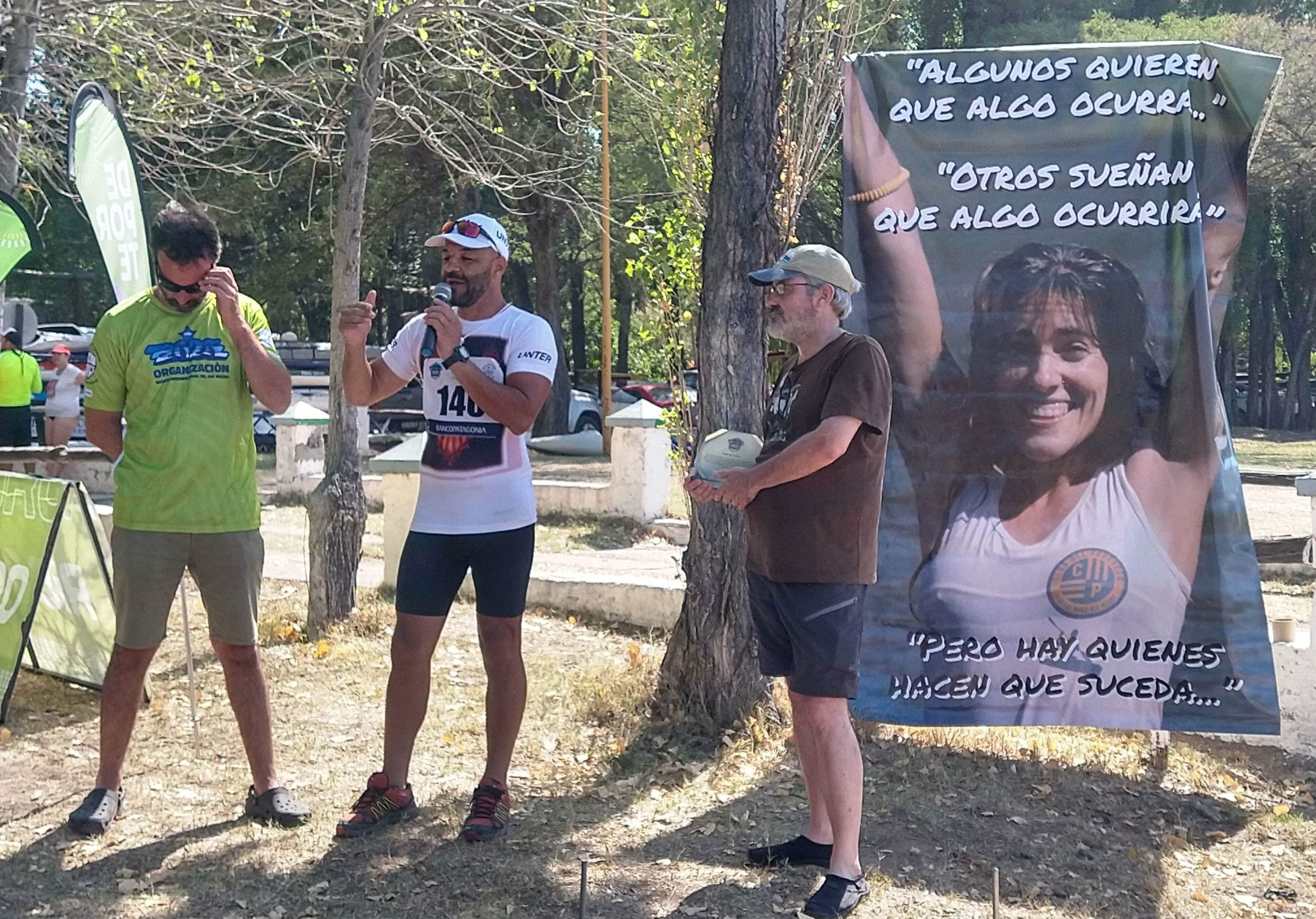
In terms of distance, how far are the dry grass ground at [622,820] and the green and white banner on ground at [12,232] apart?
1942 mm

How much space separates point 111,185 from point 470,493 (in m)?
2.41

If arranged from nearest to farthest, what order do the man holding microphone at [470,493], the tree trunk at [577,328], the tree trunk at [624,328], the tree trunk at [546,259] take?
the man holding microphone at [470,493]
the tree trunk at [546,259]
the tree trunk at [624,328]
the tree trunk at [577,328]

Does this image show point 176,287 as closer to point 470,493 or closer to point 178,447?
point 178,447

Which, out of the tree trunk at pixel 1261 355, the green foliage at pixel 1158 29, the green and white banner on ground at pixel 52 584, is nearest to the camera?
the green and white banner on ground at pixel 52 584

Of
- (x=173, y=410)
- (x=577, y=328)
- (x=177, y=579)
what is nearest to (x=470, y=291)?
(x=173, y=410)

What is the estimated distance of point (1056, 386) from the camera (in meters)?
5.11

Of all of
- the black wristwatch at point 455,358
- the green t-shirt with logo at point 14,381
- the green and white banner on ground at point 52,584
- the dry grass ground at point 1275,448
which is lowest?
the dry grass ground at point 1275,448

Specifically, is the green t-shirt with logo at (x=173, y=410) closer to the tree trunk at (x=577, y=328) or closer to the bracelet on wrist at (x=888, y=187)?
the bracelet on wrist at (x=888, y=187)

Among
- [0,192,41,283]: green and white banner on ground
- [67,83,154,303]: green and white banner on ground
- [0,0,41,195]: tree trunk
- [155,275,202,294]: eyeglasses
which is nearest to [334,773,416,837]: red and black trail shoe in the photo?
[155,275,202,294]: eyeglasses

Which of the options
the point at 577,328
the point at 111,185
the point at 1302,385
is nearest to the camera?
the point at 111,185

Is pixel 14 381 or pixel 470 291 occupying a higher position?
pixel 470 291

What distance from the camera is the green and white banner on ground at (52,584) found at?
18.0 ft

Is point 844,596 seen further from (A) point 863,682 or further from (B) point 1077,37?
(B) point 1077,37

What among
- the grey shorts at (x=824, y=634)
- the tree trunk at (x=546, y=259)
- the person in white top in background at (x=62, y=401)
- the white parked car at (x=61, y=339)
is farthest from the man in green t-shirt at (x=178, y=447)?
the tree trunk at (x=546, y=259)
